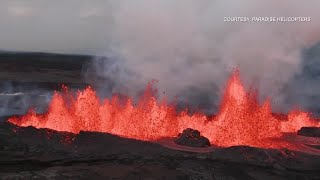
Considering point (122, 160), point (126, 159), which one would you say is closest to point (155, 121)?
point (126, 159)

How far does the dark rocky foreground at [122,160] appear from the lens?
685 inches

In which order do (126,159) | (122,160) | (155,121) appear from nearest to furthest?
(122,160)
(126,159)
(155,121)

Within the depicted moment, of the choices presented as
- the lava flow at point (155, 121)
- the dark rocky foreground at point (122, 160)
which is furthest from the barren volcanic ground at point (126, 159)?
the lava flow at point (155, 121)

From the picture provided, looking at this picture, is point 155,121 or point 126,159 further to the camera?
point 155,121

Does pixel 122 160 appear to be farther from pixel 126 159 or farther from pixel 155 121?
pixel 155 121

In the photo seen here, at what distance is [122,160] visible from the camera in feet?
63.4

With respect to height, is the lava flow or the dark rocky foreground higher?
the lava flow

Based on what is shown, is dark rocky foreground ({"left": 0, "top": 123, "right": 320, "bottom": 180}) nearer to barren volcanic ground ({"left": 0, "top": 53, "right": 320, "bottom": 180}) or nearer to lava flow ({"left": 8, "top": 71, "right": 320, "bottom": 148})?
barren volcanic ground ({"left": 0, "top": 53, "right": 320, "bottom": 180})

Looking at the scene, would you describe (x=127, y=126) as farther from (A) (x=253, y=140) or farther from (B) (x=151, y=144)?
(A) (x=253, y=140)

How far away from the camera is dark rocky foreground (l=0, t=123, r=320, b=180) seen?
1741 cm

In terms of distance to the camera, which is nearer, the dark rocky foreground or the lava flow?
the dark rocky foreground

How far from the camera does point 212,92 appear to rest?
49.5m

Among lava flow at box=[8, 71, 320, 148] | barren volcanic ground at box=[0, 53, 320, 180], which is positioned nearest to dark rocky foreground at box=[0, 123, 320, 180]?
barren volcanic ground at box=[0, 53, 320, 180]

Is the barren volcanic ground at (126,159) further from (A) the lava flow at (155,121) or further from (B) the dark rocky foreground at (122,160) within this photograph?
Answer: (A) the lava flow at (155,121)
